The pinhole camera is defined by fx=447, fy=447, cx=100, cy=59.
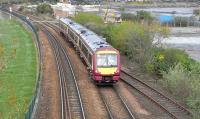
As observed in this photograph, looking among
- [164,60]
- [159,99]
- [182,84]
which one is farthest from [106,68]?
[164,60]

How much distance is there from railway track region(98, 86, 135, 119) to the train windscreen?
1.70 metres

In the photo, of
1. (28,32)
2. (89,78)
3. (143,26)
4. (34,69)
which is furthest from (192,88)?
(28,32)

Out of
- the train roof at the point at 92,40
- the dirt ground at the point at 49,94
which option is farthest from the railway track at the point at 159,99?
the dirt ground at the point at 49,94

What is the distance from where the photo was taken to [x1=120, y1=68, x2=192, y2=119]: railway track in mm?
25328

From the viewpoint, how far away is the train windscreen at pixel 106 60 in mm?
31141

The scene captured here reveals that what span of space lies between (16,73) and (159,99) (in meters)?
13.6

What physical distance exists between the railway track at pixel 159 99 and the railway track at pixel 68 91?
4270 millimetres

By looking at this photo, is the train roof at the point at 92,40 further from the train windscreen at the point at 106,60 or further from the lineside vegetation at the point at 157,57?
the lineside vegetation at the point at 157,57

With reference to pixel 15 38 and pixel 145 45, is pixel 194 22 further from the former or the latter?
pixel 145 45

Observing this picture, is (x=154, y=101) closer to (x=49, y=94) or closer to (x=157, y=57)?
(x=49, y=94)

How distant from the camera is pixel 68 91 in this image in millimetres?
30266

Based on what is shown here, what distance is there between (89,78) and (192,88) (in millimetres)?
9193

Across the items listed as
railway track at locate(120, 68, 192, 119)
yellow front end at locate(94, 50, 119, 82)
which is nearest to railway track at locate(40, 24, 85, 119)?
yellow front end at locate(94, 50, 119, 82)

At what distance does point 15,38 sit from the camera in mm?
61312
